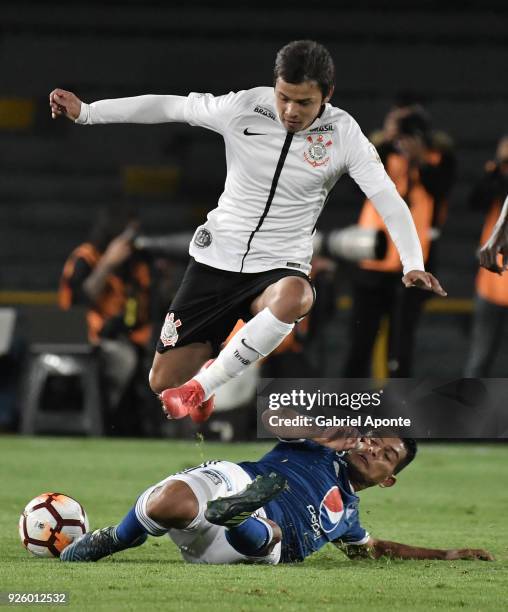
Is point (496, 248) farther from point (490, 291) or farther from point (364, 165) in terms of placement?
point (490, 291)

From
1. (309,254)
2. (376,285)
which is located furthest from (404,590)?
→ (376,285)

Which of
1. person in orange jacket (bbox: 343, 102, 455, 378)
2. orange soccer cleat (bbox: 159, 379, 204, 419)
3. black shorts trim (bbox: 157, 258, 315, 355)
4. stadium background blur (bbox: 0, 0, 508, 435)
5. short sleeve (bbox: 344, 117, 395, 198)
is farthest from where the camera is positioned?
stadium background blur (bbox: 0, 0, 508, 435)

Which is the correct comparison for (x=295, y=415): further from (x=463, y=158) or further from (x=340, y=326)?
(x=463, y=158)

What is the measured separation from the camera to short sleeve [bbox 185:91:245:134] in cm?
605

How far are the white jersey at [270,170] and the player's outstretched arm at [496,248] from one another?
1.06 ft

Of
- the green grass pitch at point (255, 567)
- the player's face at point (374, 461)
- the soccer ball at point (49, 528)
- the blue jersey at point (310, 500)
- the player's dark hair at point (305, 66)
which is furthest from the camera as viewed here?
the player's dark hair at point (305, 66)

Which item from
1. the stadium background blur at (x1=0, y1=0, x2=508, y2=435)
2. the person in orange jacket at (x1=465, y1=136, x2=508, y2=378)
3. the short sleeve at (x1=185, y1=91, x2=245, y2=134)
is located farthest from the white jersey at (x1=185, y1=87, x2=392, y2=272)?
the stadium background blur at (x1=0, y1=0, x2=508, y2=435)

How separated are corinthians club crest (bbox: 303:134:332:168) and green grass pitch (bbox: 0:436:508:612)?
165 cm

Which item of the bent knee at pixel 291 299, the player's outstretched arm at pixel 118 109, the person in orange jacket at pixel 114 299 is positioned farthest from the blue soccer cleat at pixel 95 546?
the person in orange jacket at pixel 114 299

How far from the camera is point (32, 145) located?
13.8 m

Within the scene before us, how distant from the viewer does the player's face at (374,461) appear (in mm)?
5500

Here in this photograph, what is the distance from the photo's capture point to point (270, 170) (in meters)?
6.08

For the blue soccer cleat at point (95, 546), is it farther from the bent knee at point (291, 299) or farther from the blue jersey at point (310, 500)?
the bent knee at point (291, 299)

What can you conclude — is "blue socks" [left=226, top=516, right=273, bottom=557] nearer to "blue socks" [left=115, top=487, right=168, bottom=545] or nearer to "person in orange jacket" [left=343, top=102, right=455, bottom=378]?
"blue socks" [left=115, top=487, right=168, bottom=545]
